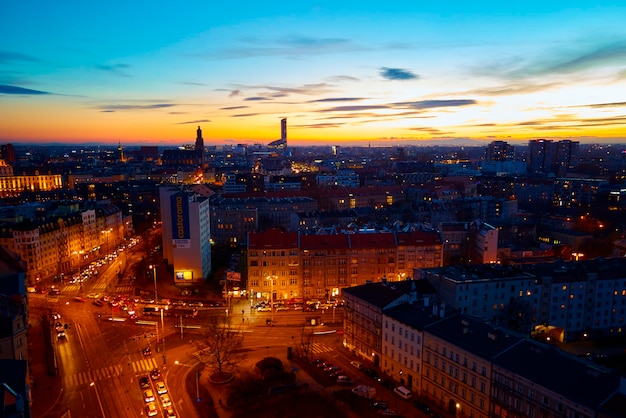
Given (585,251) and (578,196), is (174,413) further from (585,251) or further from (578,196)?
(578,196)

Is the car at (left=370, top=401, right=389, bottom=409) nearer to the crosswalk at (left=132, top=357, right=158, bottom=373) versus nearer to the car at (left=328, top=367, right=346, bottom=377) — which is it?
the car at (left=328, top=367, right=346, bottom=377)

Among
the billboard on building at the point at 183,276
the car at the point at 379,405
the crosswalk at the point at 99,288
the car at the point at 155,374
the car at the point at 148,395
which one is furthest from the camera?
the billboard on building at the point at 183,276

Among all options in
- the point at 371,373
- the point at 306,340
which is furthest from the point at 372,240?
the point at 371,373

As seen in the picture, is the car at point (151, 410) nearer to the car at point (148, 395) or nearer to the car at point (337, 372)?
the car at point (148, 395)

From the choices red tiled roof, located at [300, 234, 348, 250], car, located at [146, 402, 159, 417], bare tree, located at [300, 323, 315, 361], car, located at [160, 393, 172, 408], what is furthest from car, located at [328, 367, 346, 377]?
red tiled roof, located at [300, 234, 348, 250]

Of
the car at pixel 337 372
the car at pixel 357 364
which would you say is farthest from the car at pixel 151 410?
the car at pixel 357 364

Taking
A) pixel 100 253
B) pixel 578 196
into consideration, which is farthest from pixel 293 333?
pixel 578 196
